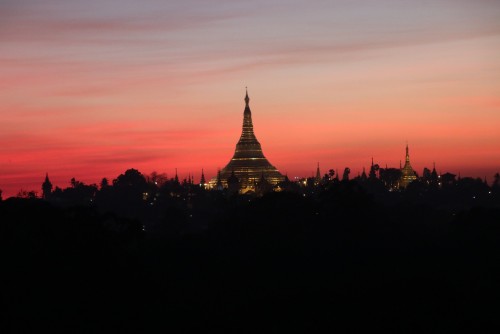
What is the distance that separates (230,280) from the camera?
83062mm

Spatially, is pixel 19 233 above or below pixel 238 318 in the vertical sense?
above

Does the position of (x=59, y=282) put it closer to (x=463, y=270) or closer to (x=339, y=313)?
(x=339, y=313)

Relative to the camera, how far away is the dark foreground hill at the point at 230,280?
63.2 meters

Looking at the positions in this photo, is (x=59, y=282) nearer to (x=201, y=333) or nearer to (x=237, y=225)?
(x=201, y=333)

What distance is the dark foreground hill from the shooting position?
208 feet

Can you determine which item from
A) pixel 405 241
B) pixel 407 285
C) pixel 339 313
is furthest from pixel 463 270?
pixel 405 241

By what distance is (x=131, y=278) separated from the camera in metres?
66.6

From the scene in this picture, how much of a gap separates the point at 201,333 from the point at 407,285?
14.8 metres

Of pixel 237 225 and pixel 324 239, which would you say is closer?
pixel 324 239

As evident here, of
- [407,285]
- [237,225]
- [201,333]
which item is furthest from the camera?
[237,225]

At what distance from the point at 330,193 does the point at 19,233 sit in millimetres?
69591

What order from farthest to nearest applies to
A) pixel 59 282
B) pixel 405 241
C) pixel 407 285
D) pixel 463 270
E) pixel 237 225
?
1. pixel 237 225
2. pixel 405 241
3. pixel 463 270
4. pixel 407 285
5. pixel 59 282

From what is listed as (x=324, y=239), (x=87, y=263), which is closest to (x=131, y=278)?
(x=87, y=263)

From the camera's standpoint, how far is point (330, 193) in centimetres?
13225
